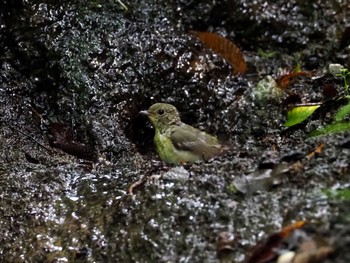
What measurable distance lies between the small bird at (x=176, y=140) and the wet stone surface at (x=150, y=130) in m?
0.20

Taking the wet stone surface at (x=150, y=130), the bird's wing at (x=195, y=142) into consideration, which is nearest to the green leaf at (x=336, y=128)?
the wet stone surface at (x=150, y=130)

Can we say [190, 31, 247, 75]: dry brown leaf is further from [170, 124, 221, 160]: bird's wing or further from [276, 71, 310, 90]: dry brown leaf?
[170, 124, 221, 160]: bird's wing

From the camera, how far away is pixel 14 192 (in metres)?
4.22

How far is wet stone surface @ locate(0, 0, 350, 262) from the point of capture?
10.7 ft

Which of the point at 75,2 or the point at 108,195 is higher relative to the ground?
the point at 75,2

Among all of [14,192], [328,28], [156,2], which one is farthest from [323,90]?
[14,192]

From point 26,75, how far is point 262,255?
361 centimetres

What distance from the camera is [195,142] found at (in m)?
4.88

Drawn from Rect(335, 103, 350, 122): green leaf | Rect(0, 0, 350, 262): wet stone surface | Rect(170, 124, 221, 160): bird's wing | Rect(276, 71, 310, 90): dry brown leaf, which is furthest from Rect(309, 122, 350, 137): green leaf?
Rect(276, 71, 310, 90): dry brown leaf

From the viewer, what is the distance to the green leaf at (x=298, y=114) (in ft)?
16.8

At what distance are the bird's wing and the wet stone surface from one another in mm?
250

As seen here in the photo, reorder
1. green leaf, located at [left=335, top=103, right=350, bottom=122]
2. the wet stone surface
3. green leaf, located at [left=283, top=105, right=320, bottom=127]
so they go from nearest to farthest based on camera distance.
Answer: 1. the wet stone surface
2. green leaf, located at [left=335, top=103, right=350, bottom=122]
3. green leaf, located at [left=283, top=105, right=320, bottom=127]

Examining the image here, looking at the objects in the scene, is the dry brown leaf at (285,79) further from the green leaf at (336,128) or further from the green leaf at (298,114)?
the green leaf at (336,128)

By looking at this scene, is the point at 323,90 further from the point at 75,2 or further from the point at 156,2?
the point at 75,2
